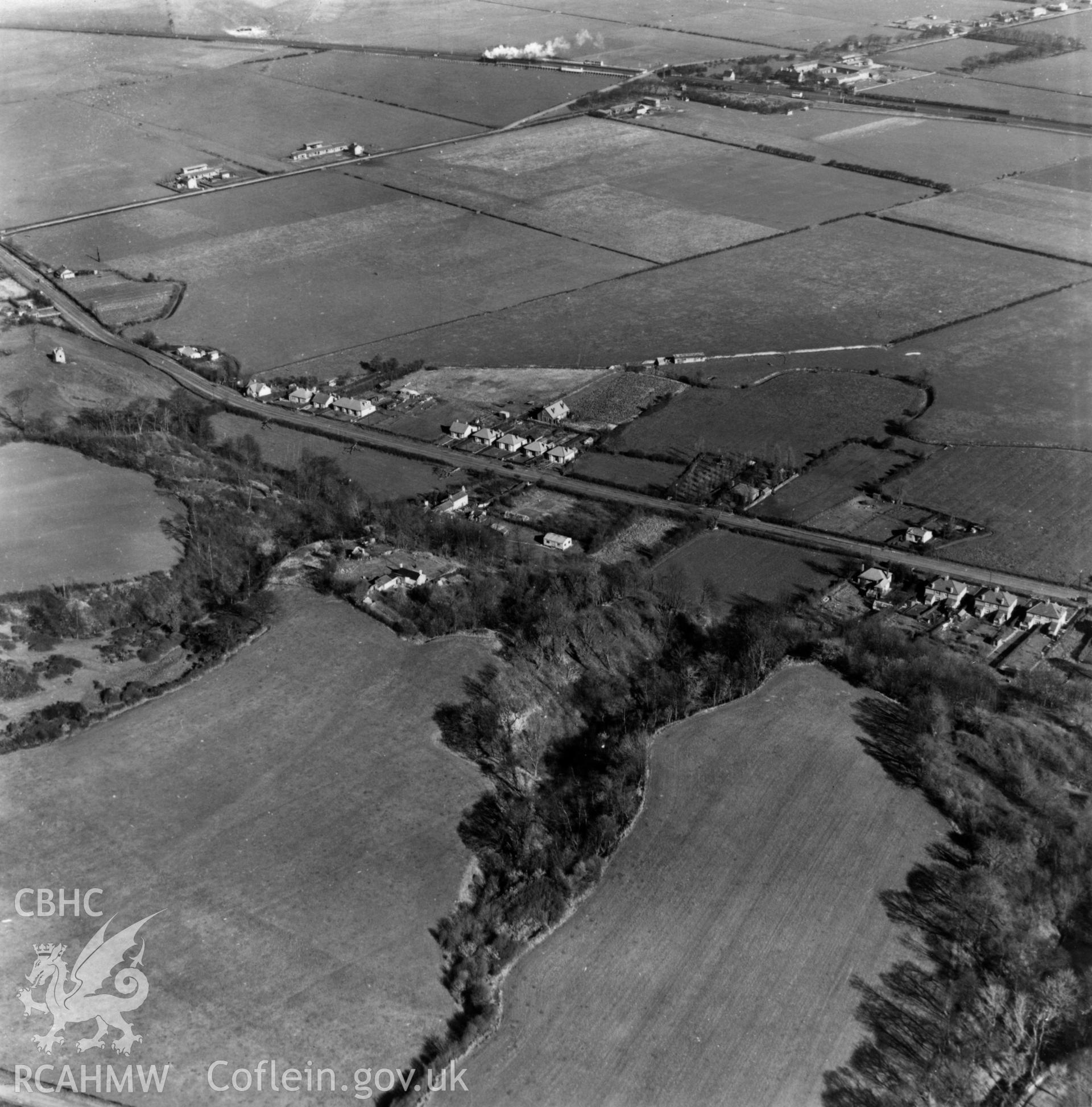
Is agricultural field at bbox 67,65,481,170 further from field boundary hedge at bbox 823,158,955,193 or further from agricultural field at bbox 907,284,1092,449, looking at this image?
agricultural field at bbox 907,284,1092,449

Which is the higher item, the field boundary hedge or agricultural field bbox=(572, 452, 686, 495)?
the field boundary hedge

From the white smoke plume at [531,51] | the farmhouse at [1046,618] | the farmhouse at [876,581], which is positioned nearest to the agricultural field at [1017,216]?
the farmhouse at [876,581]

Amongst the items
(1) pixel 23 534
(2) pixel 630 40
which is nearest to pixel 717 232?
(1) pixel 23 534

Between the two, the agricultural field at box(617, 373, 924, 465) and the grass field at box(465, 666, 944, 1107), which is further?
the agricultural field at box(617, 373, 924, 465)

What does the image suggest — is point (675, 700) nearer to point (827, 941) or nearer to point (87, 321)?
point (827, 941)

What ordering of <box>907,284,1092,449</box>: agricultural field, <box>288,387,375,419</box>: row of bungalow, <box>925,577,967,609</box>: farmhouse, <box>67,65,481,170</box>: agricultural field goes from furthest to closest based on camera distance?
<box>67,65,481,170</box>: agricultural field < <box>288,387,375,419</box>: row of bungalow < <box>907,284,1092,449</box>: agricultural field < <box>925,577,967,609</box>: farmhouse

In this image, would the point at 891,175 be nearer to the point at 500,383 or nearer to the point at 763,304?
the point at 763,304

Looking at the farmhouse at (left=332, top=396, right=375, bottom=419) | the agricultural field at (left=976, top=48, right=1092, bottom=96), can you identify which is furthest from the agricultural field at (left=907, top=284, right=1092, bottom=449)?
the agricultural field at (left=976, top=48, right=1092, bottom=96)
